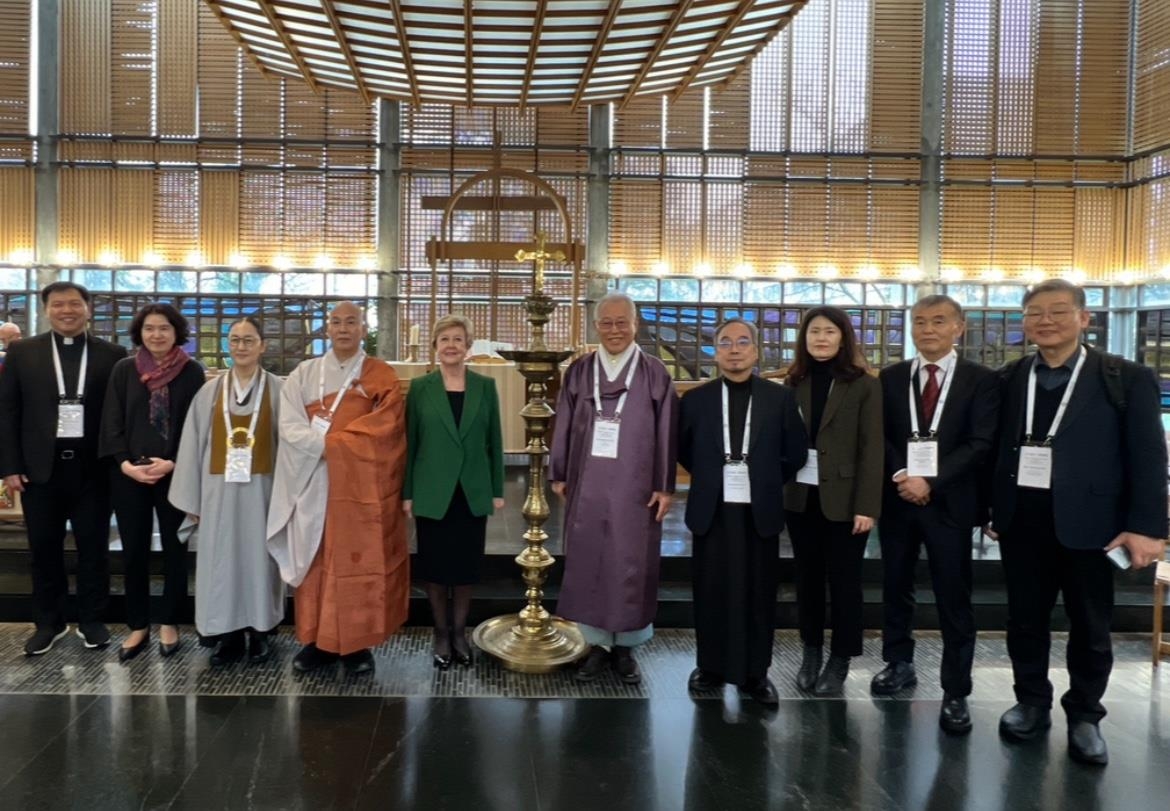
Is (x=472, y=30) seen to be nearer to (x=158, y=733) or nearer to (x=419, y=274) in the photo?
(x=158, y=733)

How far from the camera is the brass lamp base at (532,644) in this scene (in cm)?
346

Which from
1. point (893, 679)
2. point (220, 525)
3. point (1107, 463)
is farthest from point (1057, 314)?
point (220, 525)

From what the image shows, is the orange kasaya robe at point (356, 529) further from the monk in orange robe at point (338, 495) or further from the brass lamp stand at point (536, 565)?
the brass lamp stand at point (536, 565)

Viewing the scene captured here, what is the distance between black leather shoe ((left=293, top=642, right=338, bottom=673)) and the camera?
3.40 meters

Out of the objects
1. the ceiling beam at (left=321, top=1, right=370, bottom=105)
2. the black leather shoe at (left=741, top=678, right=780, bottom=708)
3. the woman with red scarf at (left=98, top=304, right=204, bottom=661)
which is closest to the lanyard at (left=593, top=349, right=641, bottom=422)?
the black leather shoe at (left=741, top=678, right=780, bottom=708)

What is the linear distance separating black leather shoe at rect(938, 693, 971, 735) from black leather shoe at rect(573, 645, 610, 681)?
1.38 metres

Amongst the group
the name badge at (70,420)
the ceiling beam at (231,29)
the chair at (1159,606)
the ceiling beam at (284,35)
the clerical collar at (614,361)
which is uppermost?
the ceiling beam at (231,29)

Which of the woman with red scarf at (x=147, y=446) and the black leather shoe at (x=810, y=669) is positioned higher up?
the woman with red scarf at (x=147, y=446)

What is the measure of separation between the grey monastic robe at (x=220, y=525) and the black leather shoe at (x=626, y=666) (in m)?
1.55

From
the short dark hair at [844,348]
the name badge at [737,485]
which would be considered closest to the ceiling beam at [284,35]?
the short dark hair at [844,348]

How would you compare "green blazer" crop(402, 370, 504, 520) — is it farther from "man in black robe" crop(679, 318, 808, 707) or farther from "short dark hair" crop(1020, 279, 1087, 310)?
"short dark hair" crop(1020, 279, 1087, 310)

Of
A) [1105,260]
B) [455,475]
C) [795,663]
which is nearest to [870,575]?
[795,663]

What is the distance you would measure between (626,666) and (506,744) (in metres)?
0.76

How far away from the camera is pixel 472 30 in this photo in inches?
228
